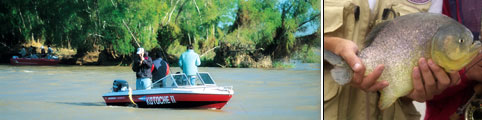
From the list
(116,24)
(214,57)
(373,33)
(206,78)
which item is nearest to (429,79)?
(373,33)

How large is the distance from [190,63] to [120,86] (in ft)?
1.57

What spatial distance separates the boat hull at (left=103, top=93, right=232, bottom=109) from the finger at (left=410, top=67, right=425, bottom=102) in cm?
171

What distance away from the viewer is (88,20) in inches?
140

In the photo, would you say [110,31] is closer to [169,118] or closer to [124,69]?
[124,69]

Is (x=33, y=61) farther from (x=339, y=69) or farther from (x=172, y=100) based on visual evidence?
(x=339, y=69)

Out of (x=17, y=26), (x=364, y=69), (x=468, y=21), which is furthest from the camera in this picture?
(x=17, y=26)

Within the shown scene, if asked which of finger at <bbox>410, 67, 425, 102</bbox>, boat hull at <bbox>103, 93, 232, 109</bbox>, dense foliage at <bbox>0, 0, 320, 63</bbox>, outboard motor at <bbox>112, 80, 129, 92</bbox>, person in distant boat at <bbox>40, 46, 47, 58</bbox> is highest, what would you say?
dense foliage at <bbox>0, 0, 320, 63</bbox>

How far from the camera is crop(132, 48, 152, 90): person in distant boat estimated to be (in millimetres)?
3150

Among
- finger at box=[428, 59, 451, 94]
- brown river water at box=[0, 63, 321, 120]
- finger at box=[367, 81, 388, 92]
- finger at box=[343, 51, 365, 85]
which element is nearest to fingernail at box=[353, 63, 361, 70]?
finger at box=[343, 51, 365, 85]

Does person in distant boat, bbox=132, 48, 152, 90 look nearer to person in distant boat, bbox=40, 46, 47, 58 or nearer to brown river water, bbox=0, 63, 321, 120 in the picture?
brown river water, bbox=0, 63, 321, 120

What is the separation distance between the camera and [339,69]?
5.72ft

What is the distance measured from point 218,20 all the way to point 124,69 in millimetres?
767

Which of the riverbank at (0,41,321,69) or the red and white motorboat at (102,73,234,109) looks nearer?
the red and white motorboat at (102,73,234,109)

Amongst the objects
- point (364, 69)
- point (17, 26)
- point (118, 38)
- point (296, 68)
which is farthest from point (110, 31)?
point (364, 69)
